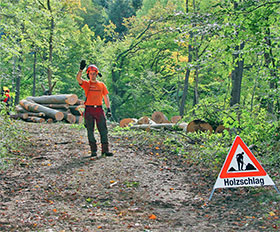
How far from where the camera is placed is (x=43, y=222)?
4441 millimetres

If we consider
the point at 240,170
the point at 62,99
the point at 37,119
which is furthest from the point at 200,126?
the point at 37,119

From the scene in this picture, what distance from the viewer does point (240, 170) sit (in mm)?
5184

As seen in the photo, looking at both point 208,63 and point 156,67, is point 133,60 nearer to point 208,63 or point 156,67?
point 156,67

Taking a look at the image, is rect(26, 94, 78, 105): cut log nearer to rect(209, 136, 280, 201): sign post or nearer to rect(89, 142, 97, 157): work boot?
rect(89, 142, 97, 157): work boot

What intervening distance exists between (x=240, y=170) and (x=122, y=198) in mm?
2006

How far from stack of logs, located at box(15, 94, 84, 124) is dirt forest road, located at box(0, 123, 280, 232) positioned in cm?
959

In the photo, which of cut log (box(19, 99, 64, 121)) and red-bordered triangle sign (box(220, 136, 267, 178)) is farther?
cut log (box(19, 99, 64, 121))

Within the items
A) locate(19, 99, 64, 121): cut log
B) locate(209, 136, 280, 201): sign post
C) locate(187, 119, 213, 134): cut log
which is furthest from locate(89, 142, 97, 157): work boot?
locate(19, 99, 64, 121): cut log

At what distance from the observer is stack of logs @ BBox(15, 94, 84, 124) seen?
58.9 feet

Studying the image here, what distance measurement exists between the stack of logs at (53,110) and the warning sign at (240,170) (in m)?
13.6

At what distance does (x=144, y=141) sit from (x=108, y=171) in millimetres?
3512

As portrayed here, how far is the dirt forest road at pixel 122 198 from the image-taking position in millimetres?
4438

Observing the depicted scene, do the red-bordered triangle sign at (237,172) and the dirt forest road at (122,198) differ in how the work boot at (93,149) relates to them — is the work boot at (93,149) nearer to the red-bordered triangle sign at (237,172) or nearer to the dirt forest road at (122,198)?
the dirt forest road at (122,198)

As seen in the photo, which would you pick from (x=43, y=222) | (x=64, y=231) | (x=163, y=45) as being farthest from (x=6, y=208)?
(x=163, y=45)
